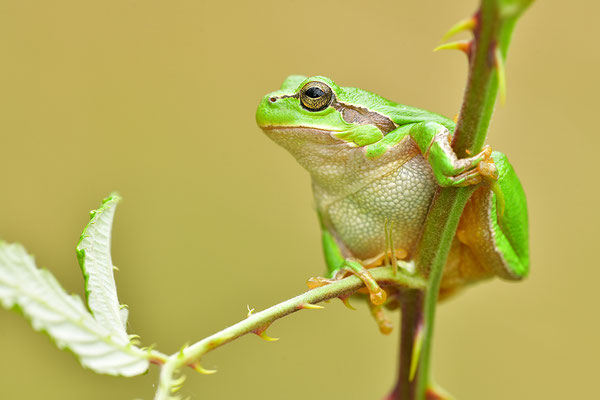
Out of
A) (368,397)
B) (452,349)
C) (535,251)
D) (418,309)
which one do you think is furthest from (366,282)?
(535,251)

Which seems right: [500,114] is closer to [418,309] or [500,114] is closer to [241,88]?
[241,88]

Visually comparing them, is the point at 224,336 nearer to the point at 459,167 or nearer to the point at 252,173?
the point at 459,167

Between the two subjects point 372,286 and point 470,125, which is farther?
point 372,286

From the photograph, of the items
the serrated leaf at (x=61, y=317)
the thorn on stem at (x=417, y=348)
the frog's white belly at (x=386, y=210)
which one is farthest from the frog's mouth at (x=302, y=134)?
the serrated leaf at (x=61, y=317)

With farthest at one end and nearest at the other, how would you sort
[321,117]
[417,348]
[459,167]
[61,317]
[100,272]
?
[321,117] → [417,348] → [459,167] → [100,272] → [61,317]

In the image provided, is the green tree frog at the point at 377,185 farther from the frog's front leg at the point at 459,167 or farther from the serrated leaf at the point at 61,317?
the serrated leaf at the point at 61,317

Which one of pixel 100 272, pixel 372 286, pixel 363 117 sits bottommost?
pixel 372 286

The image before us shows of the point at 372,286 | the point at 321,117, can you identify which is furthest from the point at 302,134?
the point at 372,286
